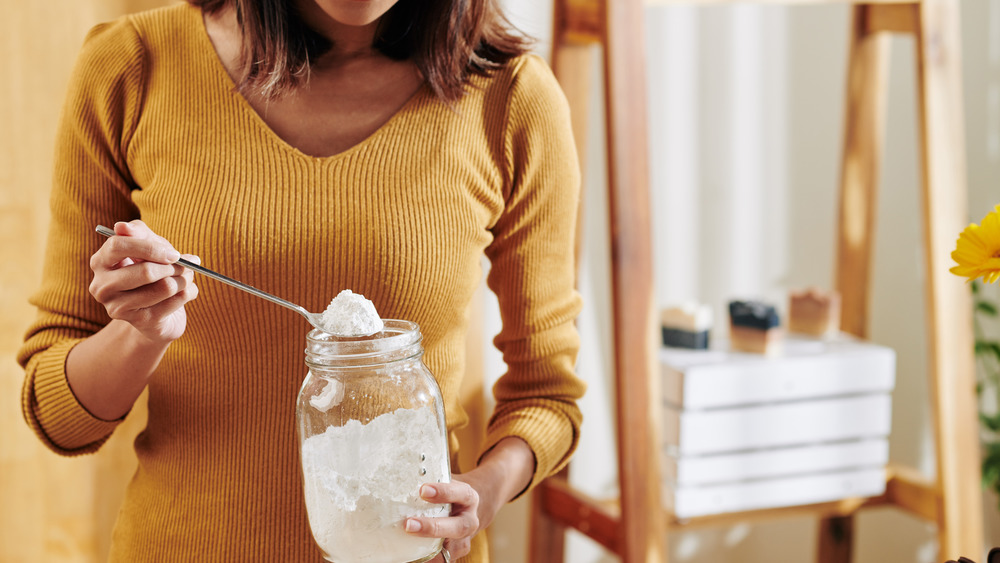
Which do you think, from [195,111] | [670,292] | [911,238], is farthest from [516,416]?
[911,238]

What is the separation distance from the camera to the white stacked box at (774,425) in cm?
142

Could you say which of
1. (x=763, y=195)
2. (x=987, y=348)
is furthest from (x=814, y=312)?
(x=987, y=348)

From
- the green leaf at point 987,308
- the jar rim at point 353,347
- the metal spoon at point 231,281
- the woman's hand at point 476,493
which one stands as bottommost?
the green leaf at point 987,308

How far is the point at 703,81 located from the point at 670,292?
424 millimetres

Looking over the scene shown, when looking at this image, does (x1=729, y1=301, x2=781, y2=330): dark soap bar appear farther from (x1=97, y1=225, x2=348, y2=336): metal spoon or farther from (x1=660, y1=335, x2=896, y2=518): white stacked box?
(x1=97, y1=225, x2=348, y2=336): metal spoon

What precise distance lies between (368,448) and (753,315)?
0.99 metres

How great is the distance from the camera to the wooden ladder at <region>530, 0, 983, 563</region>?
1256mm

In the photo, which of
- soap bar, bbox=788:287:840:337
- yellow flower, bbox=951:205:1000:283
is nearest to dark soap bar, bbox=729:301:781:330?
soap bar, bbox=788:287:840:337

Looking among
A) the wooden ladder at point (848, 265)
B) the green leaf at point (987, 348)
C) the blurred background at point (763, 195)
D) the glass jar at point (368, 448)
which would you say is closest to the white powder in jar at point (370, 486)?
the glass jar at point (368, 448)

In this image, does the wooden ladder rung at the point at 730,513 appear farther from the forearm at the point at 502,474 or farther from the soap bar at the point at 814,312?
the forearm at the point at 502,474

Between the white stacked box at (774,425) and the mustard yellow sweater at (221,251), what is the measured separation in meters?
0.68

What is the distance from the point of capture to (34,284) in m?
1.37

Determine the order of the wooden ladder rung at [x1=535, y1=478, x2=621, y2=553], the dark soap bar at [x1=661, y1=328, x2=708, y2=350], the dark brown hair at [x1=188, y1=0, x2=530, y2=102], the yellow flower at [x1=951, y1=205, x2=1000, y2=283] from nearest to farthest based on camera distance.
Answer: the yellow flower at [x1=951, y1=205, x2=1000, y2=283]
the dark brown hair at [x1=188, y1=0, x2=530, y2=102]
the wooden ladder rung at [x1=535, y1=478, x2=621, y2=553]
the dark soap bar at [x1=661, y1=328, x2=708, y2=350]

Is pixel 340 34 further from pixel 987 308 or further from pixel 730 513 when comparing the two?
pixel 987 308
